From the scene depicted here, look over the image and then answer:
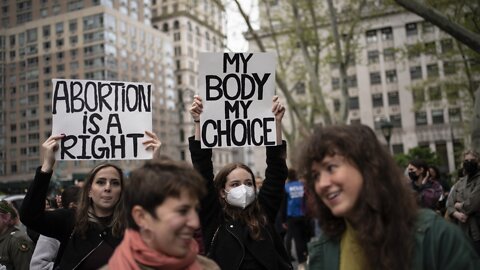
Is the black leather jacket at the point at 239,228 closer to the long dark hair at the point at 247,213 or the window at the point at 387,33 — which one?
the long dark hair at the point at 247,213

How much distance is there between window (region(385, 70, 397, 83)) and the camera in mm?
51375

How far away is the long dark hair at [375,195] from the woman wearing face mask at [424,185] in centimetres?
459

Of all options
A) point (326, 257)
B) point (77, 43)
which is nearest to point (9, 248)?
point (326, 257)

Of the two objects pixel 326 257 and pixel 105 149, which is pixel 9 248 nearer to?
pixel 105 149

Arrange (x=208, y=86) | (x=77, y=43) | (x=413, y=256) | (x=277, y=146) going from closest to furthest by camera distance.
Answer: (x=413, y=256)
(x=277, y=146)
(x=208, y=86)
(x=77, y=43)

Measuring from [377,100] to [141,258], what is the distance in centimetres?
5261

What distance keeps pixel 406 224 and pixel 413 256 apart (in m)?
0.13

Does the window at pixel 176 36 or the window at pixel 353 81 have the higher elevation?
the window at pixel 176 36

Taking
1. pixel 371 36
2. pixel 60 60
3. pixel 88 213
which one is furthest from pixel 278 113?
pixel 371 36

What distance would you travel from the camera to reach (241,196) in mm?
3605

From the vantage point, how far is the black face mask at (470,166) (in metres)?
6.45

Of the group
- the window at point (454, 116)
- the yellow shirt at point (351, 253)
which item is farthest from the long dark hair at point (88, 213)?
the window at point (454, 116)

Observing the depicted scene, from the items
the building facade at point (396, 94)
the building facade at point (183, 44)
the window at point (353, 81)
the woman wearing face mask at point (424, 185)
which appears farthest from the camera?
the building facade at point (183, 44)

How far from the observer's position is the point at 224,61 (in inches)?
177
